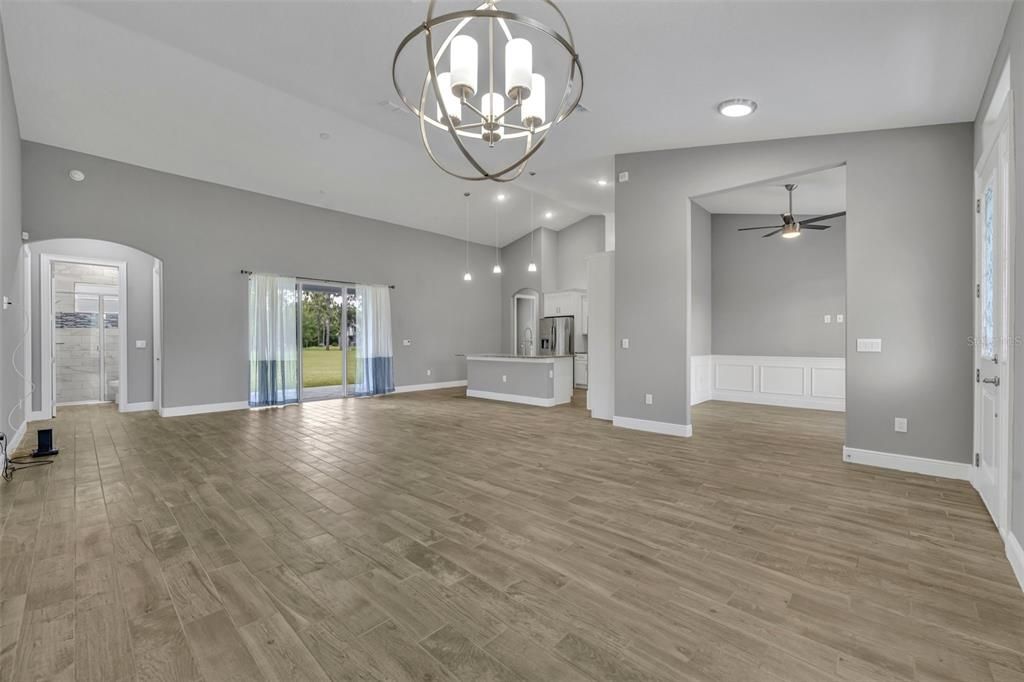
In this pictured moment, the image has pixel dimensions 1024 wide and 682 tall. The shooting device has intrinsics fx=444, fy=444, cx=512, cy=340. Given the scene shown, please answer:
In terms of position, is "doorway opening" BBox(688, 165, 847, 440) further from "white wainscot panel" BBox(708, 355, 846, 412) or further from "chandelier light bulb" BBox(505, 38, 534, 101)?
"chandelier light bulb" BBox(505, 38, 534, 101)

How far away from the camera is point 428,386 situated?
9586mm

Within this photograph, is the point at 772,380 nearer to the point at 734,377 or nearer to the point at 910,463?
the point at 734,377

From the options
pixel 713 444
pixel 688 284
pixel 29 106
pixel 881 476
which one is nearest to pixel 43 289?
pixel 29 106

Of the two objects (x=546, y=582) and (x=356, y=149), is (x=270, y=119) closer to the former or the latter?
(x=356, y=149)

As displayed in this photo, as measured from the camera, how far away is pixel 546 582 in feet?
6.75

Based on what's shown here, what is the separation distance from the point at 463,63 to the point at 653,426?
441 cm

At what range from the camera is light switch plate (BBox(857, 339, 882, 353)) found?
394 cm

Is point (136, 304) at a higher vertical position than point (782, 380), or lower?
higher

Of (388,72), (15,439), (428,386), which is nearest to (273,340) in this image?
(15,439)

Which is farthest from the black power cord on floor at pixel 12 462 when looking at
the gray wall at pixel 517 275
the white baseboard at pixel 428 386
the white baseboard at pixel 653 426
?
the gray wall at pixel 517 275

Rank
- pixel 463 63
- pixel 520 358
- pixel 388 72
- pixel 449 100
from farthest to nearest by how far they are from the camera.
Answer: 1. pixel 520 358
2. pixel 388 72
3. pixel 449 100
4. pixel 463 63

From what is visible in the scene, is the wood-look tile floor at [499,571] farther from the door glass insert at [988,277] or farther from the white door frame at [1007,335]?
the door glass insert at [988,277]

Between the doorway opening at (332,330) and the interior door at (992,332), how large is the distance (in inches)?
322

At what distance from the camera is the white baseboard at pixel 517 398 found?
7.42 meters
